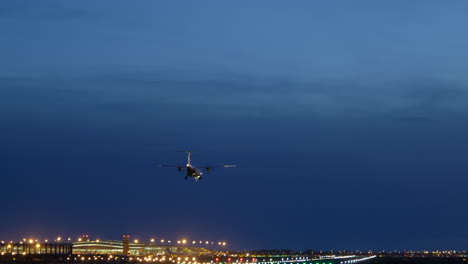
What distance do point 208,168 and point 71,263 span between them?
37.5 m

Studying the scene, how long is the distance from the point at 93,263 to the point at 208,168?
3498cm

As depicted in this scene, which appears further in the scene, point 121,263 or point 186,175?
point 121,263

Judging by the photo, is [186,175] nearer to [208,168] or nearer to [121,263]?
[208,168]

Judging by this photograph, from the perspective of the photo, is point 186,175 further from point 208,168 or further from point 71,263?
point 71,263

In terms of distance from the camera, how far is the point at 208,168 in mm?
187125

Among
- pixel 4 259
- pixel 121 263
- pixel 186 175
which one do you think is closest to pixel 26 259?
pixel 4 259

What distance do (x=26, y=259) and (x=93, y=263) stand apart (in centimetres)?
1526

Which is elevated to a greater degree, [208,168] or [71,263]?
[208,168]

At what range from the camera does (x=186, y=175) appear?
178250 mm

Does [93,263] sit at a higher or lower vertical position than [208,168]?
lower

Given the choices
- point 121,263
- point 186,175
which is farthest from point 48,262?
point 186,175

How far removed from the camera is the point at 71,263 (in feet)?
601

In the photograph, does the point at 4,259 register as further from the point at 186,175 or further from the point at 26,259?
the point at 186,175

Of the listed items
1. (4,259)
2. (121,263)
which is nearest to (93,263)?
(121,263)
